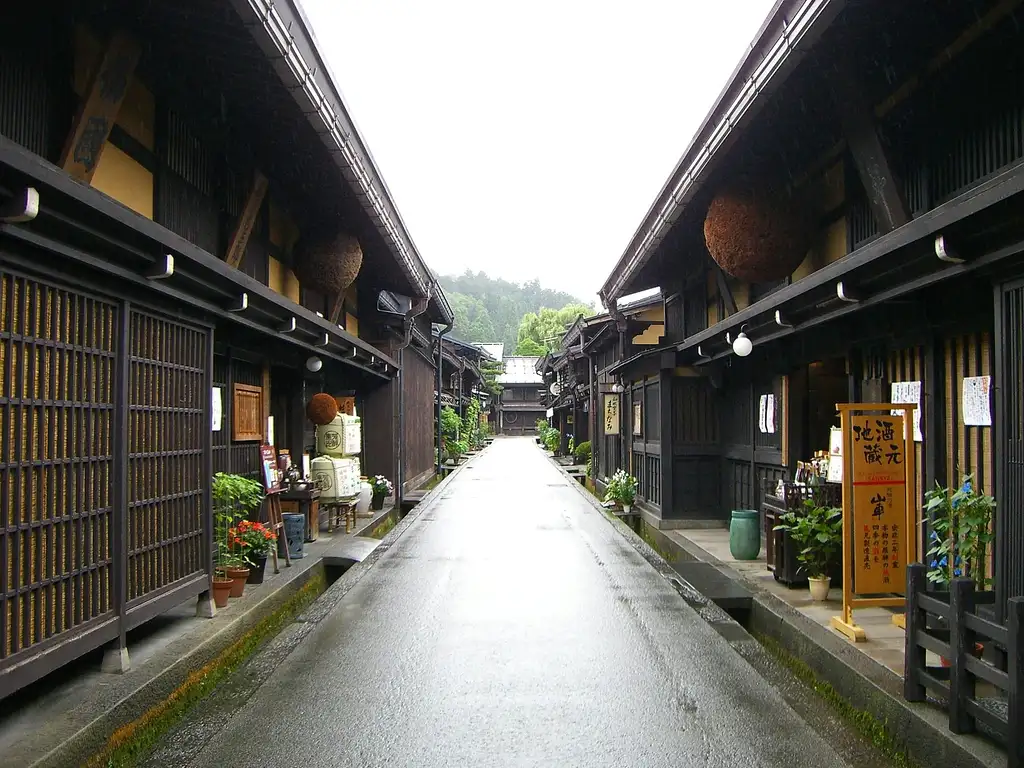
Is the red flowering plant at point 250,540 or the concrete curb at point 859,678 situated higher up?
the red flowering plant at point 250,540

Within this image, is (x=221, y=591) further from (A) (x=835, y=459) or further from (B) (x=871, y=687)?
(A) (x=835, y=459)

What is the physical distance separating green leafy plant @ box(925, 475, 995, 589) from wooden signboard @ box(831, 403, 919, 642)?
572mm

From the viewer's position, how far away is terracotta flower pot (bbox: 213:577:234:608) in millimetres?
8109

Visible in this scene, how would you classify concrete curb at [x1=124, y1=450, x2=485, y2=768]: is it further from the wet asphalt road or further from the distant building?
the distant building

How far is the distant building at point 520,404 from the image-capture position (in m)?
74.4

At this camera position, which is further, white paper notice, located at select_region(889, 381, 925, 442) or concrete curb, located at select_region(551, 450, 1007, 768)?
white paper notice, located at select_region(889, 381, 925, 442)

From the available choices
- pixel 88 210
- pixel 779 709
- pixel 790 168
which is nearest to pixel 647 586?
pixel 779 709

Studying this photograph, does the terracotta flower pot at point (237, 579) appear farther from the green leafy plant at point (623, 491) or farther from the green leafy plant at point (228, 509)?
the green leafy plant at point (623, 491)

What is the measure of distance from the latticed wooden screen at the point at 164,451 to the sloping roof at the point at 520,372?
6435cm

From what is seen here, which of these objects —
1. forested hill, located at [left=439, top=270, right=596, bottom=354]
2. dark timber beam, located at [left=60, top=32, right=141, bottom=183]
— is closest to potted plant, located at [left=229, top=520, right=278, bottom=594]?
dark timber beam, located at [left=60, top=32, right=141, bottom=183]

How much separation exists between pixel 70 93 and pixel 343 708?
16.7 feet

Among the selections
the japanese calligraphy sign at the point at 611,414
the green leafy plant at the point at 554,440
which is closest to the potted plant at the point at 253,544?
the japanese calligraphy sign at the point at 611,414

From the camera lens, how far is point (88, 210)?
4930mm

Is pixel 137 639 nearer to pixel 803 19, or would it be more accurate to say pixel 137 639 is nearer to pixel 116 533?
pixel 116 533
